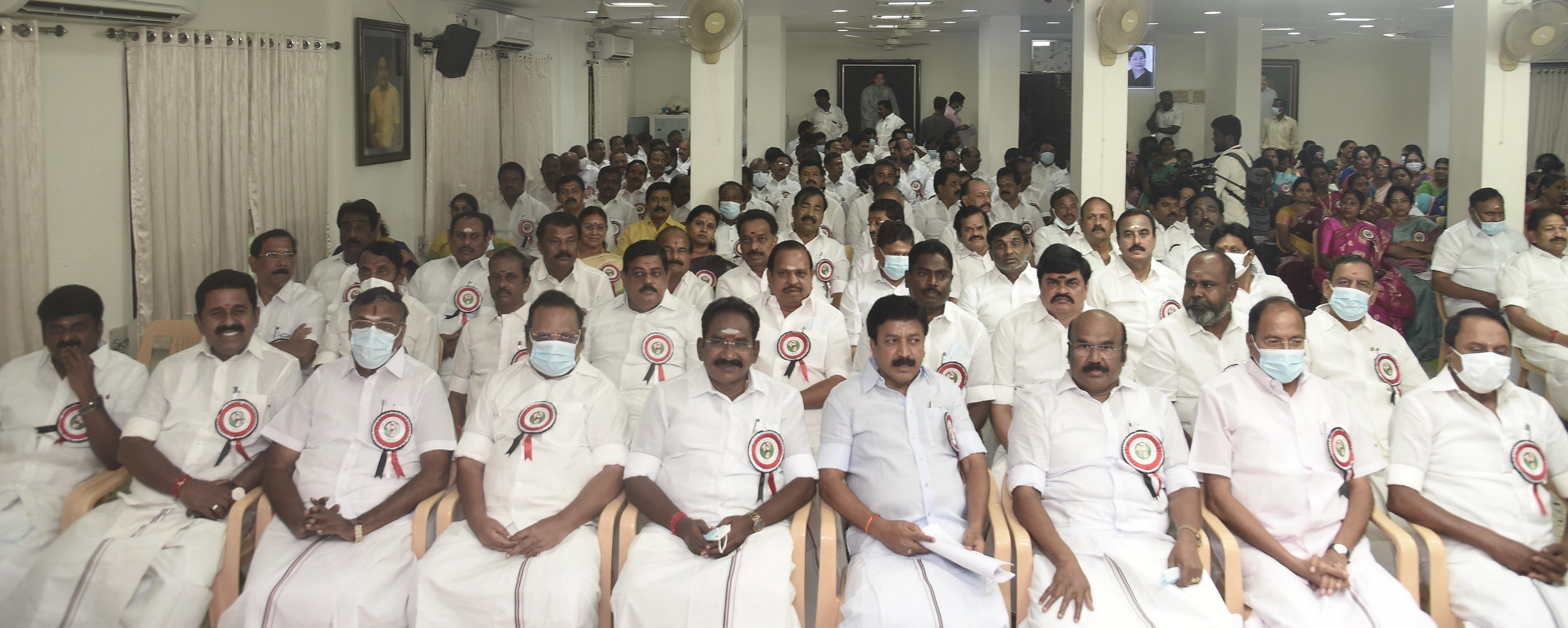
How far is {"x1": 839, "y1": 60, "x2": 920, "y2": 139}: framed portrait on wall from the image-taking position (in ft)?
60.0

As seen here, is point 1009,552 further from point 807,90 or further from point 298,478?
point 807,90

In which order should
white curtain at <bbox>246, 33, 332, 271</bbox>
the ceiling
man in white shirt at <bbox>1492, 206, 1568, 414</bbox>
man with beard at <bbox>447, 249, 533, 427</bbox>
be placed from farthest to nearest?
the ceiling
white curtain at <bbox>246, 33, 332, 271</bbox>
man in white shirt at <bbox>1492, 206, 1568, 414</bbox>
man with beard at <bbox>447, 249, 533, 427</bbox>

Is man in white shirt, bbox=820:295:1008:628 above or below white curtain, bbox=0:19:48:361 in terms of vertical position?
below

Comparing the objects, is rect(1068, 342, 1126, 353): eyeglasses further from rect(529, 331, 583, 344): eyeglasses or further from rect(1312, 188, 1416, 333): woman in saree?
rect(1312, 188, 1416, 333): woman in saree

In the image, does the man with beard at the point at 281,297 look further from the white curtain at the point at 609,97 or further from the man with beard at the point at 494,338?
the white curtain at the point at 609,97

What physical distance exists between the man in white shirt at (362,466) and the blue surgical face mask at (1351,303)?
3501 millimetres

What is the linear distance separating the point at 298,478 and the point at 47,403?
961mm

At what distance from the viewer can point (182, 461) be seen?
3.67 meters

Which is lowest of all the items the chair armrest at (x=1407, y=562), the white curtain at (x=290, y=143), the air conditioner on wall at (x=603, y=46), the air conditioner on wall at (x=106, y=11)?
the chair armrest at (x=1407, y=562)

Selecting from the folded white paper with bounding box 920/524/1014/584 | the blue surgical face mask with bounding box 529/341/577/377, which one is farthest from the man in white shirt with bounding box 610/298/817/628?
the folded white paper with bounding box 920/524/1014/584

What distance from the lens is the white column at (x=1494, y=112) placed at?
707cm

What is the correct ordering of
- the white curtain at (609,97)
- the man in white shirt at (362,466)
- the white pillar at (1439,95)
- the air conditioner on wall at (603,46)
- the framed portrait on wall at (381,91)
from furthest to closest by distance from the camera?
1. the white pillar at (1439,95)
2. the white curtain at (609,97)
3. the air conditioner on wall at (603,46)
4. the framed portrait on wall at (381,91)
5. the man in white shirt at (362,466)

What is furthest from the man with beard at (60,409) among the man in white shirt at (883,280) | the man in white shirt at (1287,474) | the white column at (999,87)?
the white column at (999,87)

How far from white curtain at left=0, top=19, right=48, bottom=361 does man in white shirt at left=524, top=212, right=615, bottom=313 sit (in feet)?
7.15
